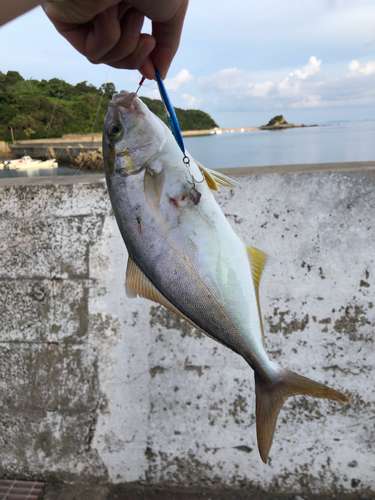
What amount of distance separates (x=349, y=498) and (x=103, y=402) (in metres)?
1.31

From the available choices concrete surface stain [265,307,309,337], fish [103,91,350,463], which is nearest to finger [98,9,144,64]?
fish [103,91,350,463]

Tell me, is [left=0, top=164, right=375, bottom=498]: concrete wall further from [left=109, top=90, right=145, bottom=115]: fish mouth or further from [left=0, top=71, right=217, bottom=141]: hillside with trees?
[left=109, top=90, right=145, bottom=115]: fish mouth

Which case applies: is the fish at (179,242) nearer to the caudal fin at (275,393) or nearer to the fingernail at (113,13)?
the caudal fin at (275,393)

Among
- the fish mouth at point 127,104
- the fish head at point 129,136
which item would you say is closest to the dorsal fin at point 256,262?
the fish head at point 129,136

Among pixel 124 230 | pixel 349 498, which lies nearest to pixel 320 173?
pixel 124 230

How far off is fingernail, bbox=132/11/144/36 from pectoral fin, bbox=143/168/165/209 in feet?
1.29

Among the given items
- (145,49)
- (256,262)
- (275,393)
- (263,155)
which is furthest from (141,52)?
(263,155)

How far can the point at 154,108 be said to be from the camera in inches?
44.4

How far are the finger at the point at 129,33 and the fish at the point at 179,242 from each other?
0.12m

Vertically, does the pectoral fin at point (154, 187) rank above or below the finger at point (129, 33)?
below

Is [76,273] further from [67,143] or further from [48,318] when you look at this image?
[67,143]

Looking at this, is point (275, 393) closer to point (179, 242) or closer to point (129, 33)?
point (179, 242)

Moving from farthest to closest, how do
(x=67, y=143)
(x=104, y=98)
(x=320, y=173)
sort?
(x=67, y=143), (x=320, y=173), (x=104, y=98)

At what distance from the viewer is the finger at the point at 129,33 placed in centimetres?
96
